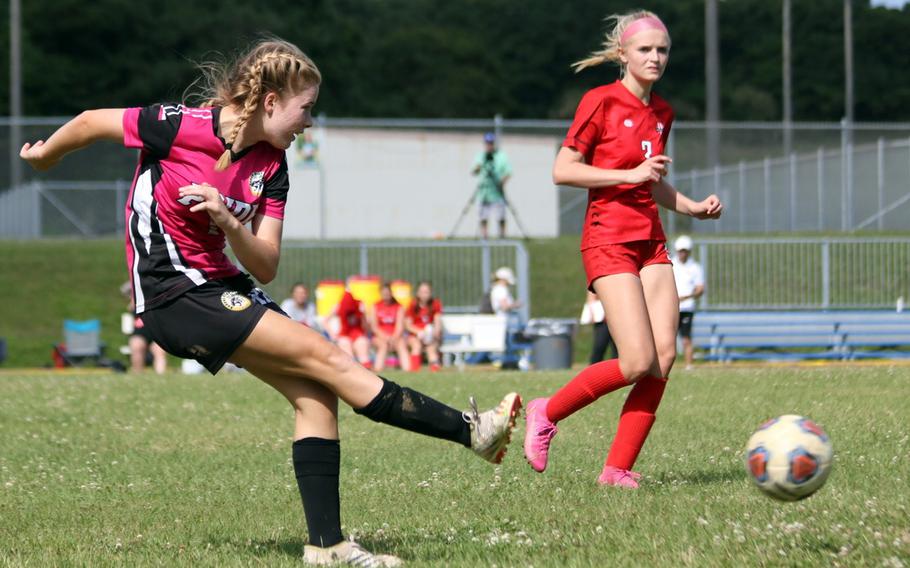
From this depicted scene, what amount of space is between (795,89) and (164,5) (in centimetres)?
3277

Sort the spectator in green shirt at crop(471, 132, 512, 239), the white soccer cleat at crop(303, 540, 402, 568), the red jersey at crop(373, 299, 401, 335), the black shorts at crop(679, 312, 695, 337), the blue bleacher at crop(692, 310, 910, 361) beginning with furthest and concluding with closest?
the spectator in green shirt at crop(471, 132, 512, 239) → the blue bleacher at crop(692, 310, 910, 361) → the red jersey at crop(373, 299, 401, 335) → the black shorts at crop(679, 312, 695, 337) → the white soccer cleat at crop(303, 540, 402, 568)

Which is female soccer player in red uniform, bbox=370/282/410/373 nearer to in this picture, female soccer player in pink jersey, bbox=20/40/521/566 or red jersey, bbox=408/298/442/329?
red jersey, bbox=408/298/442/329

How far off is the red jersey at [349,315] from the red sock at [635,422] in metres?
13.3

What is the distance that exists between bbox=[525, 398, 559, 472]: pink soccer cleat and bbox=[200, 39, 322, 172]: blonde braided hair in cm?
230

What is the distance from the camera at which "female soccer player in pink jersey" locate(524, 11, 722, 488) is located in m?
6.53

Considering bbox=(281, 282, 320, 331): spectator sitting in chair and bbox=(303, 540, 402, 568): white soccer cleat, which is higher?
bbox=(281, 282, 320, 331): spectator sitting in chair

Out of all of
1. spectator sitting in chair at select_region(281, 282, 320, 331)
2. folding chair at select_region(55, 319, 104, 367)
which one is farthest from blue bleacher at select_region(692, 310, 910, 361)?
folding chair at select_region(55, 319, 104, 367)

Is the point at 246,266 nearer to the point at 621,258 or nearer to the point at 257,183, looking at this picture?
the point at 257,183

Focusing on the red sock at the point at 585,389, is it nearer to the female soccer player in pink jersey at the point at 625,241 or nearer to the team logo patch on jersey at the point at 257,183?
the female soccer player in pink jersey at the point at 625,241

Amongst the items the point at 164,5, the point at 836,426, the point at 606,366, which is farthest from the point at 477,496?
the point at 164,5

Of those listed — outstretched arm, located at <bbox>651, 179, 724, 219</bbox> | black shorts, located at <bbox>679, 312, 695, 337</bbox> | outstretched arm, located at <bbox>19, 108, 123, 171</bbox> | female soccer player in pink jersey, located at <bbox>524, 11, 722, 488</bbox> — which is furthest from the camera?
black shorts, located at <bbox>679, 312, 695, 337</bbox>

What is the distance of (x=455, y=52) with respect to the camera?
7519cm

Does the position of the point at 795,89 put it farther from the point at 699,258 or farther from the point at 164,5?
the point at 699,258

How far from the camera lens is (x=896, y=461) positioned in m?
7.06
